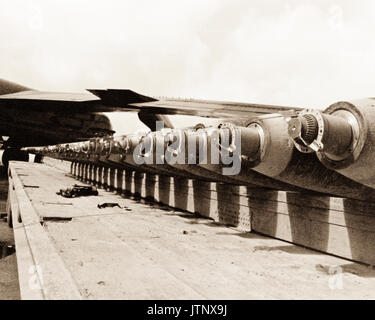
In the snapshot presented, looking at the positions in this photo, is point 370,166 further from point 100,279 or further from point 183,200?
point 183,200

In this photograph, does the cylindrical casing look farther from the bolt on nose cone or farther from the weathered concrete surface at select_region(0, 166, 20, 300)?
the weathered concrete surface at select_region(0, 166, 20, 300)

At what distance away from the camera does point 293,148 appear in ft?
11.4

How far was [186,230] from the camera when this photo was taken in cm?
441

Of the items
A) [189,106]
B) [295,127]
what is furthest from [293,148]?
[189,106]

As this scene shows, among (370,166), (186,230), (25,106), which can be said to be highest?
(25,106)

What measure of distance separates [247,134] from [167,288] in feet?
5.75

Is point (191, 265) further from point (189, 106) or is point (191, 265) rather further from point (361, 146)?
point (189, 106)

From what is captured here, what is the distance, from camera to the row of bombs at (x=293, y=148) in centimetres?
266

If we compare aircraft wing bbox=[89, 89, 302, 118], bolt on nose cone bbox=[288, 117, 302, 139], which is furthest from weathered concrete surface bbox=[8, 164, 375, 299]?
aircraft wing bbox=[89, 89, 302, 118]

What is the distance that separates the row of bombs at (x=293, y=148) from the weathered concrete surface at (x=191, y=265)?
2.22ft

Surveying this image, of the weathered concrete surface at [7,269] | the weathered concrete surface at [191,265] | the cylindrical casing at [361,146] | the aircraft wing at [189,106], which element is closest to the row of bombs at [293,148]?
the cylindrical casing at [361,146]

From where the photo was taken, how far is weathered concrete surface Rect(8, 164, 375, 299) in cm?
212

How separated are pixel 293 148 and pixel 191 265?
149 cm
